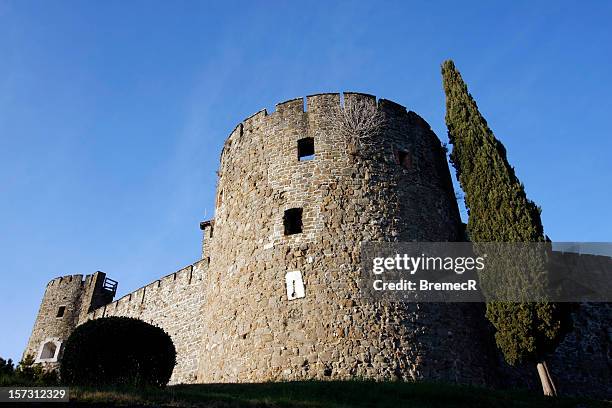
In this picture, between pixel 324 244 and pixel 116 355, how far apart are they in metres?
5.39

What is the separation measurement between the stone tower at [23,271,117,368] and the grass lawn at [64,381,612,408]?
815 inches

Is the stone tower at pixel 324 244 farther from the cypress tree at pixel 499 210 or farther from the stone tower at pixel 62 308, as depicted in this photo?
the stone tower at pixel 62 308

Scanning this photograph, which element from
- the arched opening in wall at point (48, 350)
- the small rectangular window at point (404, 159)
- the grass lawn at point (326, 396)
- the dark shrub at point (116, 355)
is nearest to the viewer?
the grass lawn at point (326, 396)

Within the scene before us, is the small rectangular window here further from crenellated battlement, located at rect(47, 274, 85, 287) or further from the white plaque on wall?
crenellated battlement, located at rect(47, 274, 85, 287)

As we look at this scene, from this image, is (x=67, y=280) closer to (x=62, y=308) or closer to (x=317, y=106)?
(x=62, y=308)

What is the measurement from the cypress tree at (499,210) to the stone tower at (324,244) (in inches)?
35.2

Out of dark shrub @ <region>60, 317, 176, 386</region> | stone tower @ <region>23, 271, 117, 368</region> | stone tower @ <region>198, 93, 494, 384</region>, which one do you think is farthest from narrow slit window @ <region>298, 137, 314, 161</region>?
stone tower @ <region>23, 271, 117, 368</region>

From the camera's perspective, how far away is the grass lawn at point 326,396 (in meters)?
8.54

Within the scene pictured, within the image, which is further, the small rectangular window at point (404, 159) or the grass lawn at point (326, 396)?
the small rectangular window at point (404, 159)

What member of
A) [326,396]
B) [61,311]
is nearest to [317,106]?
[326,396]

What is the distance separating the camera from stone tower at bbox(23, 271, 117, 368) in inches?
1148

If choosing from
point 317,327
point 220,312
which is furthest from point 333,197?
point 220,312

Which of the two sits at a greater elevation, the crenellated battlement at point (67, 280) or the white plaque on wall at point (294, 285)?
the crenellated battlement at point (67, 280)

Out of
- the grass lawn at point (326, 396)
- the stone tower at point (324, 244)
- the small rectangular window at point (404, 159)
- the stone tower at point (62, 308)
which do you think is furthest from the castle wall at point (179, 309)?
the small rectangular window at point (404, 159)
